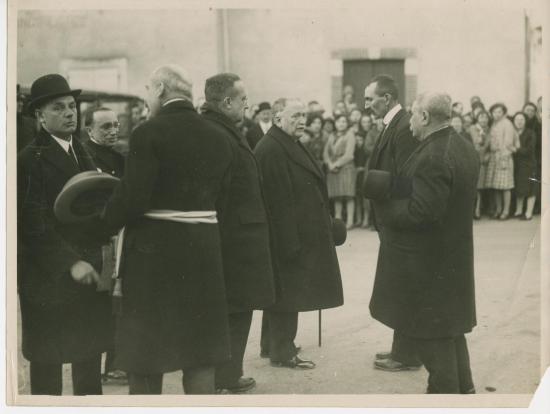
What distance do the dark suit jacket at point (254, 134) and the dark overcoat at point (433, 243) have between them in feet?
3.20

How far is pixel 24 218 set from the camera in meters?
3.49

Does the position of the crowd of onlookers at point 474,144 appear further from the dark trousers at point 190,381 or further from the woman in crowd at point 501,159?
the dark trousers at point 190,381

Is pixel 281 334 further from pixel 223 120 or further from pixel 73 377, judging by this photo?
pixel 223 120

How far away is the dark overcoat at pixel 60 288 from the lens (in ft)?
10.1

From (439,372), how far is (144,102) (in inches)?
86.3

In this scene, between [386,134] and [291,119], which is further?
[291,119]

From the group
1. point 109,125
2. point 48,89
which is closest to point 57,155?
point 48,89

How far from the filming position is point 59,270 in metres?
3.10

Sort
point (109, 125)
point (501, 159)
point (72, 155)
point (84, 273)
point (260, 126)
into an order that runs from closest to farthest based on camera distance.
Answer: point (84, 273) → point (72, 155) → point (109, 125) → point (501, 159) → point (260, 126)

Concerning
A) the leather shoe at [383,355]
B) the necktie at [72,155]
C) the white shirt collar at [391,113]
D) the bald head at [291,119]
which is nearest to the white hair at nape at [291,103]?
the bald head at [291,119]

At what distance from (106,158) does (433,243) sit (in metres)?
1.79

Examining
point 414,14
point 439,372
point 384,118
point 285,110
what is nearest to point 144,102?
point 285,110

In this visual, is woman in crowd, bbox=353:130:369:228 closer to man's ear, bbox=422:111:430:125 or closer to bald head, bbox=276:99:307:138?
bald head, bbox=276:99:307:138
